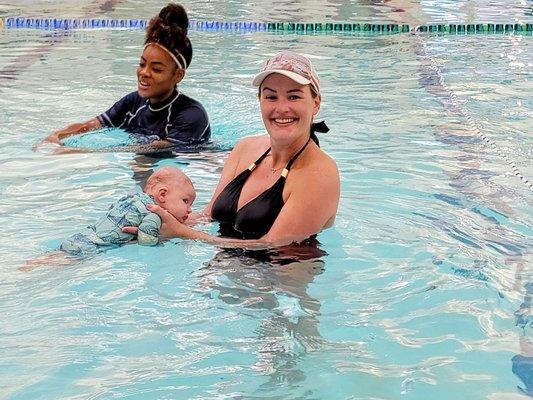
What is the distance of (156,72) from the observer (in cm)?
602

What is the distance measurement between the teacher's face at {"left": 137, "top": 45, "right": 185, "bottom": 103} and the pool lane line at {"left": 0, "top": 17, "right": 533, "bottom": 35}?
25.4ft

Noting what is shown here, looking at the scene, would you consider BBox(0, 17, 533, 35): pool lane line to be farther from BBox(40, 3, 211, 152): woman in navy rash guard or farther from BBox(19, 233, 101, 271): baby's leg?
BBox(19, 233, 101, 271): baby's leg

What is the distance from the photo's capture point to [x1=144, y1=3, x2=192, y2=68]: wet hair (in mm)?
5902

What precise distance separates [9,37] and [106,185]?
8.26 m

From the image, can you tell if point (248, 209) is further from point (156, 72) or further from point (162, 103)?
point (162, 103)

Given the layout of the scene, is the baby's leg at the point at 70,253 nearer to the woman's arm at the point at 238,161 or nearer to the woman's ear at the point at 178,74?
the woman's arm at the point at 238,161

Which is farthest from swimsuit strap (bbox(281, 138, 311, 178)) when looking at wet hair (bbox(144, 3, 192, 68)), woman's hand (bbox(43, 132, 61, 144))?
woman's hand (bbox(43, 132, 61, 144))

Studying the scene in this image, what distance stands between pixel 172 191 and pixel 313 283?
31.4 inches

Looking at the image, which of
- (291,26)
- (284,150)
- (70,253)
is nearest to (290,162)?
(284,150)

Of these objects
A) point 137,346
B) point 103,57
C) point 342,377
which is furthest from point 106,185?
point 103,57

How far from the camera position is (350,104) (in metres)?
8.21

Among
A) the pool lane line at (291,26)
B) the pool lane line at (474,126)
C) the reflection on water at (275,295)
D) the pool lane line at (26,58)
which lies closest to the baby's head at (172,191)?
the reflection on water at (275,295)

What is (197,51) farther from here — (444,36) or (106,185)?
(106,185)

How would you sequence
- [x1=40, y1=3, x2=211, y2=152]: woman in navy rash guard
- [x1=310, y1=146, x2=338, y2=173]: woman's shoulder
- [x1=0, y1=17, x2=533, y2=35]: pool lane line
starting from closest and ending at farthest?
[x1=310, y1=146, x2=338, y2=173]: woman's shoulder < [x1=40, y1=3, x2=211, y2=152]: woman in navy rash guard < [x1=0, y1=17, x2=533, y2=35]: pool lane line
